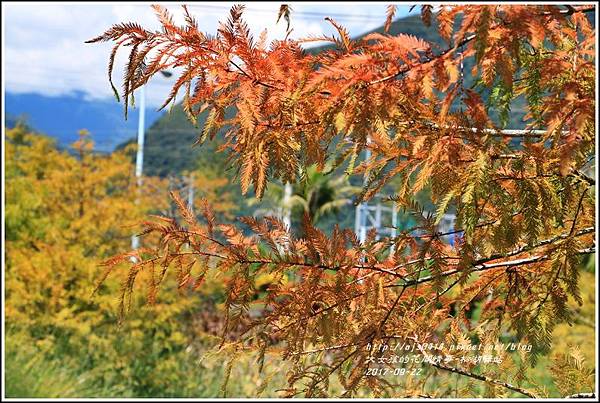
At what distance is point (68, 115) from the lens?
689 inches

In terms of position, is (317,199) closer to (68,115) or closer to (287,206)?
(287,206)

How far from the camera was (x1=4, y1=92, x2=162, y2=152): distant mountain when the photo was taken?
50.4ft

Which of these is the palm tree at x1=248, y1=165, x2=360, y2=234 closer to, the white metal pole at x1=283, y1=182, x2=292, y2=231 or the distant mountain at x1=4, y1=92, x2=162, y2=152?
the white metal pole at x1=283, y1=182, x2=292, y2=231

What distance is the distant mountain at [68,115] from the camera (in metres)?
15.4

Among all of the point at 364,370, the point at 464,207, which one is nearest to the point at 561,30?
the point at 464,207

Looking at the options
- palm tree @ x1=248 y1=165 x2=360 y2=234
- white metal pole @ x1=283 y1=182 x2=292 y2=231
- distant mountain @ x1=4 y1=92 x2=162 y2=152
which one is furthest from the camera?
palm tree @ x1=248 y1=165 x2=360 y2=234

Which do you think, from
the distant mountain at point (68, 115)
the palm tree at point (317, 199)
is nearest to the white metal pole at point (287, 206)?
the palm tree at point (317, 199)

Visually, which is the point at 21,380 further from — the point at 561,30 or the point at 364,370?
the point at 561,30

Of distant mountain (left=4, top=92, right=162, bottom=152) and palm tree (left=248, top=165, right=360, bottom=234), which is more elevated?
distant mountain (left=4, top=92, right=162, bottom=152)

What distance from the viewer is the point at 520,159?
1416 millimetres

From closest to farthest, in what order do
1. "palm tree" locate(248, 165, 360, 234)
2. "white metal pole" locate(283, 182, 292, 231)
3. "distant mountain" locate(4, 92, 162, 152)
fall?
"white metal pole" locate(283, 182, 292, 231) < "distant mountain" locate(4, 92, 162, 152) < "palm tree" locate(248, 165, 360, 234)

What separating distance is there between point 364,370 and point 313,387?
0.14 metres

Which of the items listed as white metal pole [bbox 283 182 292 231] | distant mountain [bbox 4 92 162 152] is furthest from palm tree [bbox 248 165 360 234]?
distant mountain [bbox 4 92 162 152]

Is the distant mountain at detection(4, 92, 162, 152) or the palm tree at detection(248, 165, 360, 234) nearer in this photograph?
the distant mountain at detection(4, 92, 162, 152)
